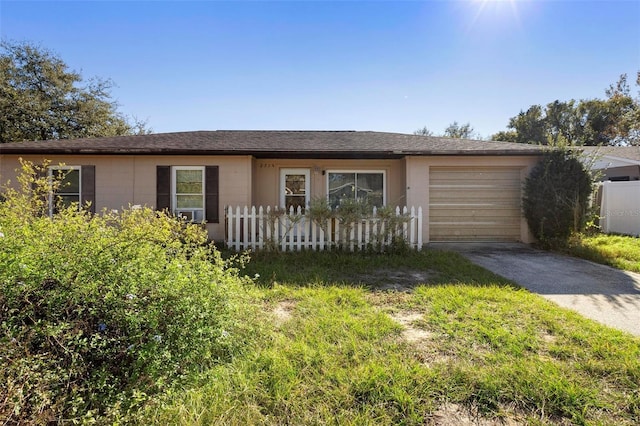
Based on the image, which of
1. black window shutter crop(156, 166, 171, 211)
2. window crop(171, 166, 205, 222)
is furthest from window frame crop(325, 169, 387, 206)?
black window shutter crop(156, 166, 171, 211)

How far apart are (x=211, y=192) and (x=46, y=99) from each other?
58.5ft

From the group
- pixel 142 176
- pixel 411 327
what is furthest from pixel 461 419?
pixel 142 176

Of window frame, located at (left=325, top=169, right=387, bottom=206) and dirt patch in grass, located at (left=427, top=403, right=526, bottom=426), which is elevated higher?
window frame, located at (left=325, top=169, right=387, bottom=206)

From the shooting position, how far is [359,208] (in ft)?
21.6

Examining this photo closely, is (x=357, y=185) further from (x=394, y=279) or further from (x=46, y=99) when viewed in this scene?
(x=46, y=99)

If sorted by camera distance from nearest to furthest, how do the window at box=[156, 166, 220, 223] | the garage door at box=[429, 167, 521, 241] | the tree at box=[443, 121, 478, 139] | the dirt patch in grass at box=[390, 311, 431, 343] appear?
the dirt patch in grass at box=[390, 311, 431, 343] < the window at box=[156, 166, 220, 223] < the garage door at box=[429, 167, 521, 241] < the tree at box=[443, 121, 478, 139]

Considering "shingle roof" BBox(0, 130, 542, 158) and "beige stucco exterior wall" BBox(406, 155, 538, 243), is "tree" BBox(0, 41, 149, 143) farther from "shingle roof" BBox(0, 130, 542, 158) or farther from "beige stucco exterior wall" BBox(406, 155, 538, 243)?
"beige stucco exterior wall" BBox(406, 155, 538, 243)

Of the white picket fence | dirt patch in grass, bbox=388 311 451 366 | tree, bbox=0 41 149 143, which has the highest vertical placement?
tree, bbox=0 41 149 143

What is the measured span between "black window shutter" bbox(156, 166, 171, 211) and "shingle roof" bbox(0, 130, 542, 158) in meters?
0.57

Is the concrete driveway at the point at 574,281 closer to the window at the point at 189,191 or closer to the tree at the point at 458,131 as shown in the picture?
the window at the point at 189,191

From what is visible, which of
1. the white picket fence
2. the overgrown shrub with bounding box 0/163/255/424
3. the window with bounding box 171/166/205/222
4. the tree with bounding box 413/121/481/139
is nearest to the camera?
→ the overgrown shrub with bounding box 0/163/255/424

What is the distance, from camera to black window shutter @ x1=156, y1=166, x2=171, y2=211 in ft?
25.8

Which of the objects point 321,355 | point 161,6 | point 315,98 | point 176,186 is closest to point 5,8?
point 161,6

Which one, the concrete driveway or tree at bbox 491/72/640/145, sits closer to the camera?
the concrete driveway
